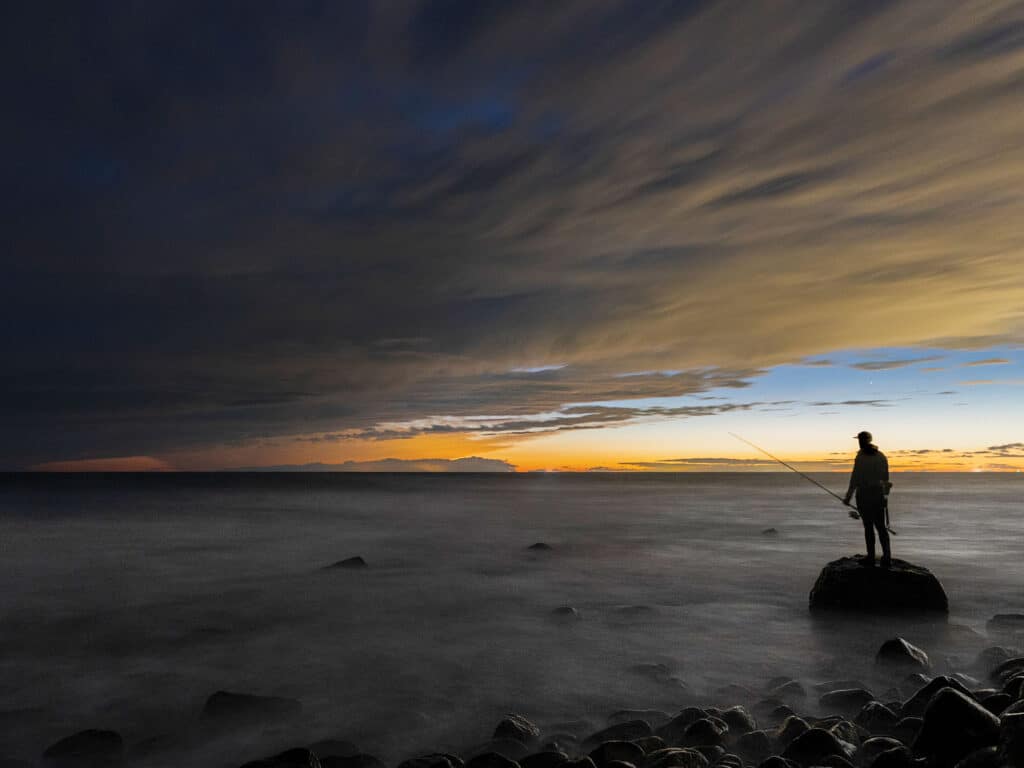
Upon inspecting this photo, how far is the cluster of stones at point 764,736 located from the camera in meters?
5.21

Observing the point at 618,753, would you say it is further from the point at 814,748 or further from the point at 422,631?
the point at 422,631

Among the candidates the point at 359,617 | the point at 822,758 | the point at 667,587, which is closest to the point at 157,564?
the point at 359,617

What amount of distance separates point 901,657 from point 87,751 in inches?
402

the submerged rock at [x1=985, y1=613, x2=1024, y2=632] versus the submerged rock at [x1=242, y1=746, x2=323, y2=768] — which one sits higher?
the submerged rock at [x1=242, y1=746, x2=323, y2=768]

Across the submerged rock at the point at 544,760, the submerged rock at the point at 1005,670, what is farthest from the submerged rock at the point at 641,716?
the submerged rock at the point at 1005,670

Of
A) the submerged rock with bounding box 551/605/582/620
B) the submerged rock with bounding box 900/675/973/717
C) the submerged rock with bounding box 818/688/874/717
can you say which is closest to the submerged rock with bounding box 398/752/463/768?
the submerged rock with bounding box 818/688/874/717

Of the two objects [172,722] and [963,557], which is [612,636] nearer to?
[172,722]

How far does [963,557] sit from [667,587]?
13.5 metres

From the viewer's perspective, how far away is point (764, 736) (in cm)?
643

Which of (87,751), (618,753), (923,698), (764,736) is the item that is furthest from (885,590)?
(87,751)

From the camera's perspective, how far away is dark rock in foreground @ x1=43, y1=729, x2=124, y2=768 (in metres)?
6.90

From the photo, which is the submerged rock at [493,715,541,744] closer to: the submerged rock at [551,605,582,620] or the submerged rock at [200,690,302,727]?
the submerged rock at [200,690,302,727]

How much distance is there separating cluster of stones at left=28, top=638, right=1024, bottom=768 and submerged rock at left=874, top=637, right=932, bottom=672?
190mm

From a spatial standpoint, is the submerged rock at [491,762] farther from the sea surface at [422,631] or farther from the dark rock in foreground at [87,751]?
the dark rock in foreground at [87,751]
